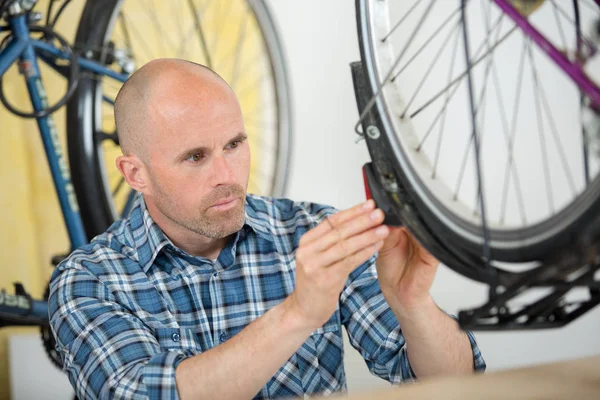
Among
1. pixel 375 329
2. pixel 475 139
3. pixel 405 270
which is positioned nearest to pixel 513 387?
pixel 475 139

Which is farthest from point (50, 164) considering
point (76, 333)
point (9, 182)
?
point (76, 333)

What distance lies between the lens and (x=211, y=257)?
1.37 meters

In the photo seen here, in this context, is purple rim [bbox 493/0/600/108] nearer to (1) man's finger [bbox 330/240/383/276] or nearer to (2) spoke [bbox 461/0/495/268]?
(2) spoke [bbox 461/0/495/268]

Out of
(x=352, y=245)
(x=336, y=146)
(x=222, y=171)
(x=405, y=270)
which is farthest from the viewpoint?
(x=336, y=146)

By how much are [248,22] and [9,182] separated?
0.78 metres

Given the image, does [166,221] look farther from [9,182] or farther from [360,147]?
[360,147]

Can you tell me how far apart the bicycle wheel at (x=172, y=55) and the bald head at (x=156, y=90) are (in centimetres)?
51

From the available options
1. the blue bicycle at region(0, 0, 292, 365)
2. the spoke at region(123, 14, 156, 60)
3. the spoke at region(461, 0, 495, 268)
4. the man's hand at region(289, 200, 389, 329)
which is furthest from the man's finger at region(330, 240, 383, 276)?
the spoke at region(123, 14, 156, 60)

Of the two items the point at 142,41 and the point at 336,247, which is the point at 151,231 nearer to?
the point at 336,247

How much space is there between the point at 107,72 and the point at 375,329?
2.96 feet

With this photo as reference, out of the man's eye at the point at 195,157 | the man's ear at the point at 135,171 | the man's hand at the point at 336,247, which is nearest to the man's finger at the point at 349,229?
the man's hand at the point at 336,247

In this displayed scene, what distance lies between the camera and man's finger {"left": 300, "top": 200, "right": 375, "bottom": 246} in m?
0.91

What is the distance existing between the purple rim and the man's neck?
0.71 meters

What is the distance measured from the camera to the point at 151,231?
51.8 inches
